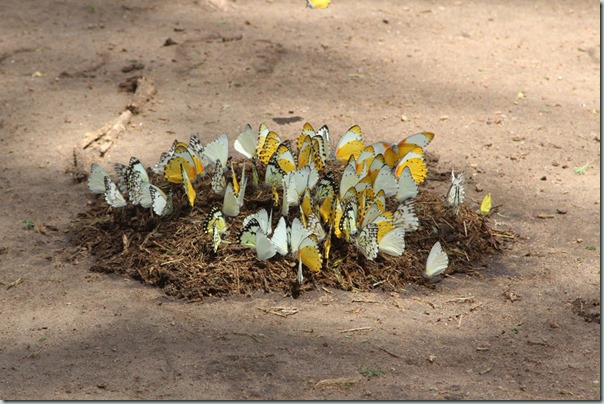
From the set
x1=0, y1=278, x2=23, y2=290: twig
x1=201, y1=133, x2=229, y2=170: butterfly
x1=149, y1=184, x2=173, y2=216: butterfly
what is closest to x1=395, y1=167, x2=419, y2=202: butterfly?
x1=201, y1=133, x2=229, y2=170: butterfly

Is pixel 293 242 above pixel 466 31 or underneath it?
underneath

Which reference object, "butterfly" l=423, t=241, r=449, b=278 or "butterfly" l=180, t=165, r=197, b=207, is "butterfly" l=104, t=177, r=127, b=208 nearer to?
"butterfly" l=180, t=165, r=197, b=207

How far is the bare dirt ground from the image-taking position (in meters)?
3.45

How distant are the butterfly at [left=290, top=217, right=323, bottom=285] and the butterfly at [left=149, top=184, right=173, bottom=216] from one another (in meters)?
0.66

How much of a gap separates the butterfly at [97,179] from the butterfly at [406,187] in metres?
1.49

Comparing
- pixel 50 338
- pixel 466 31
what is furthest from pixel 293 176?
pixel 466 31

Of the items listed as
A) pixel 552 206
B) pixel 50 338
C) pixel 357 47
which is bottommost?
pixel 50 338

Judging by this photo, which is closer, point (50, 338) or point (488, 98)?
point (50, 338)

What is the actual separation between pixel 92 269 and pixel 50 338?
1.92 feet

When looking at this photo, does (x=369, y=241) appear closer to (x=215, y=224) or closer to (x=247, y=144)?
(x=215, y=224)

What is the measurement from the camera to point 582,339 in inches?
147

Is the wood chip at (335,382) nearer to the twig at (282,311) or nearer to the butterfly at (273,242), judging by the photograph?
the twig at (282,311)

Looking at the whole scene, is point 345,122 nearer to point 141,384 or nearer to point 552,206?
point 552,206

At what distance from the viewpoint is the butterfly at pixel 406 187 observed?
445cm
